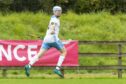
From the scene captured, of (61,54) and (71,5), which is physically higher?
(61,54)

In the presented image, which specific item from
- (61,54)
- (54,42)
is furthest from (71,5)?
(54,42)

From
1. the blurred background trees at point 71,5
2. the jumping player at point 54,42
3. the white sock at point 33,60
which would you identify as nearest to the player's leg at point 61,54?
the jumping player at point 54,42

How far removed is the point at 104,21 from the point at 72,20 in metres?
1.49

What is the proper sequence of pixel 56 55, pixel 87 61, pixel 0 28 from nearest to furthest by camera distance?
pixel 56 55, pixel 87 61, pixel 0 28

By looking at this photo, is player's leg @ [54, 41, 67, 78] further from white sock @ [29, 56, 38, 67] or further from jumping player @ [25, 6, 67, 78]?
white sock @ [29, 56, 38, 67]

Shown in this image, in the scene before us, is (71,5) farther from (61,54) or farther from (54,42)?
(54,42)

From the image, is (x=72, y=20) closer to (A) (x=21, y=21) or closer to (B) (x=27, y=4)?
(A) (x=21, y=21)

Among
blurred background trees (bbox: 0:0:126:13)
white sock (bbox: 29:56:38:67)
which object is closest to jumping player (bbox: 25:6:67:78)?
white sock (bbox: 29:56:38:67)

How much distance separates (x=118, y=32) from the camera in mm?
24453

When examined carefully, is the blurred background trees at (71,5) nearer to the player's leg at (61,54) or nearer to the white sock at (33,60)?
the white sock at (33,60)

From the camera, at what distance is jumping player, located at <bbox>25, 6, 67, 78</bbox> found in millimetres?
14594

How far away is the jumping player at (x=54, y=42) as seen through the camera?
1459 centimetres

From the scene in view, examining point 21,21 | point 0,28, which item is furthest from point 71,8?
point 0,28

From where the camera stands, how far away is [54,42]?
14742mm
